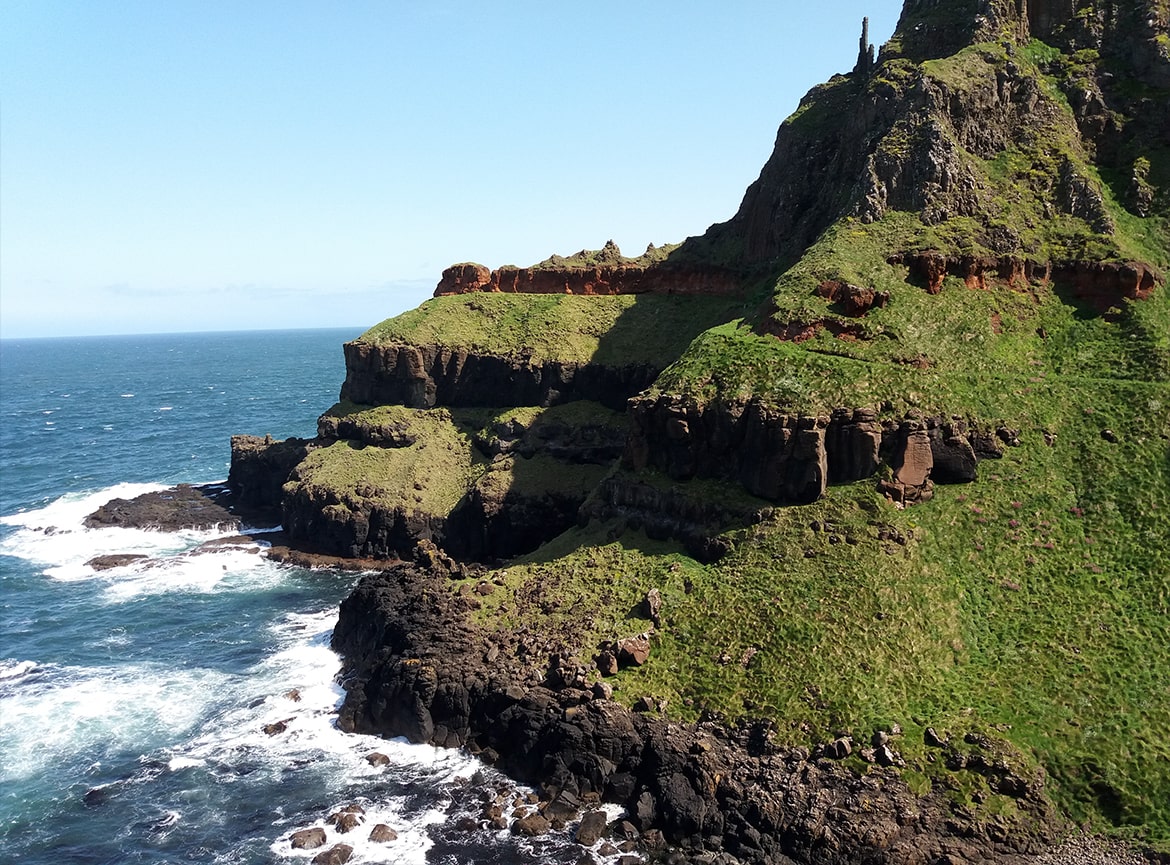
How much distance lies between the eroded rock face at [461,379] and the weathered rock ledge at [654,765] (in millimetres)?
37032

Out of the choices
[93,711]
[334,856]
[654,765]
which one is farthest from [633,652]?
[93,711]

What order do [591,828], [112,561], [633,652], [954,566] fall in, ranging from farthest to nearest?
[112,561]
[954,566]
[633,652]
[591,828]

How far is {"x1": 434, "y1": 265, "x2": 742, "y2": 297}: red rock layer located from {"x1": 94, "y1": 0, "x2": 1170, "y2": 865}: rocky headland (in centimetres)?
144

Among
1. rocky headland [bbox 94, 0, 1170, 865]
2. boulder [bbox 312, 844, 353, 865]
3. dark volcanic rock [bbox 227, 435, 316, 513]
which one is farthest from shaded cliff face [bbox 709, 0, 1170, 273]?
boulder [bbox 312, 844, 353, 865]

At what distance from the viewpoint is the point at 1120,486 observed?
5325cm

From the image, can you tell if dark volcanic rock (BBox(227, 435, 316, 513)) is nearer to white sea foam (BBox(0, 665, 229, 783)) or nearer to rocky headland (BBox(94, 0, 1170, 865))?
rocky headland (BBox(94, 0, 1170, 865))

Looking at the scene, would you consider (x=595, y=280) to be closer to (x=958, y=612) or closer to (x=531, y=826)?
(x=958, y=612)

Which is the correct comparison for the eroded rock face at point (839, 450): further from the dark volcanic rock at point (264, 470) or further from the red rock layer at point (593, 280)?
the dark volcanic rock at point (264, 470)

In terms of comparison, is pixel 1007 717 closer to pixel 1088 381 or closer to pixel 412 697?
pixel 1088 381

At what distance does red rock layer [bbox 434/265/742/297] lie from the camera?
9444 centimetres

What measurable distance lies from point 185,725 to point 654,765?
3058 cm

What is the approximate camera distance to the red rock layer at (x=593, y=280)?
9444cm

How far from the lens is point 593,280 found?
102 metres

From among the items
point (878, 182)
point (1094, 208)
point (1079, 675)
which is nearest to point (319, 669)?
point (1079, 675)
